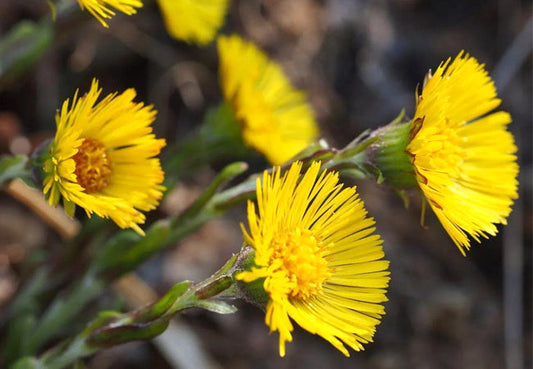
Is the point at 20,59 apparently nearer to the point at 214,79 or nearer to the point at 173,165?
the point at 173,165

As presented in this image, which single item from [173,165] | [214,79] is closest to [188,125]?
[214,79]

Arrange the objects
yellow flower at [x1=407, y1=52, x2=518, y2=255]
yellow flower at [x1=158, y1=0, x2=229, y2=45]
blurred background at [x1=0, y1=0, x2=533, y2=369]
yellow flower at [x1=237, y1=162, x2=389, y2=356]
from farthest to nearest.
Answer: blurred background at [x1=0, y1=0, x2=533, y2=369] < yellow flower at [x1=158, y1=0, x2=229, y2=45] < yellow flower at [x1=407, y1=52, x2=518, y2=255] < yellow flower at [x1=237, y1=162, x2=389, y2=356]

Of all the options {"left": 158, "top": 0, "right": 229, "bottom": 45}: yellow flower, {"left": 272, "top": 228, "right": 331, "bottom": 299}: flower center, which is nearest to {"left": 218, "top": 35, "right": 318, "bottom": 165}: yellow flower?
{"left": 158, "top": 0, "right": 229, "bottom": 45}: yellow flower

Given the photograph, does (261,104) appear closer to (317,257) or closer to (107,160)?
(107,160)

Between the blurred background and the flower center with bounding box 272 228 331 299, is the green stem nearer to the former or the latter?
the flower center with bounding box 272 228 331 299

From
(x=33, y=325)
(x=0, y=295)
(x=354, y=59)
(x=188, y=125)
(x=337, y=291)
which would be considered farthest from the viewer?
(x=354, y=59)

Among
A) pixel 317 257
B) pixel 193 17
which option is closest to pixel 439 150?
pixel 317 257

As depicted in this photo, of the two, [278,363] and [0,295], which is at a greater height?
[0,295]
